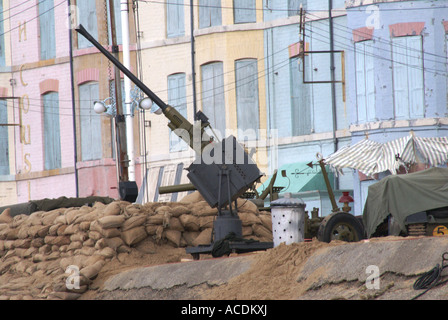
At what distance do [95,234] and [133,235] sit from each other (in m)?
0.61

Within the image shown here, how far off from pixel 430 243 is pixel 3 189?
2635cm

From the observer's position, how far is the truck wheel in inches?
583

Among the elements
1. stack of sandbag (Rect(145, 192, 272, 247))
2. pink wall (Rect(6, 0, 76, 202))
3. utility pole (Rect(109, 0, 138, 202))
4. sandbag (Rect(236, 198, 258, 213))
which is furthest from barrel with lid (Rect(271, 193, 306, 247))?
pink wall (Rect(6, 0, 76, 202))

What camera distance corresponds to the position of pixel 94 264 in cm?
1593

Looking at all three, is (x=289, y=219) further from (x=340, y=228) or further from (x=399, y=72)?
(x=399, y=72)

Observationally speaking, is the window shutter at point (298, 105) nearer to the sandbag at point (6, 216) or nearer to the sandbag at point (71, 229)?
the sandbag at point (6, 216)

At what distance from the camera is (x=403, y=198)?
17719mm

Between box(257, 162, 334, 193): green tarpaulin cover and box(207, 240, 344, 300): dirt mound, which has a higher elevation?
box(257, 162, 334, 193): green tarpaulin cover

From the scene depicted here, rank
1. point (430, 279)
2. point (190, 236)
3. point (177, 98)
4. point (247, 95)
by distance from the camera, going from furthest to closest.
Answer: point (177, 98) → point (247, 95) → point (190, 236) → point (430, 279)

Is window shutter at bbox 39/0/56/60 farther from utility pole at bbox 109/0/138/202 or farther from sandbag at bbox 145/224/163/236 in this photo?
sandbag at bbox 145/224/163/236

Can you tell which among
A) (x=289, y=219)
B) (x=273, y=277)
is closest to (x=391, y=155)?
(x=289, y=219)

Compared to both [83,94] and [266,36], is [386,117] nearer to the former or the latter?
[266,36]

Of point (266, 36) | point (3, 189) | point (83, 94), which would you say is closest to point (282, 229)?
point (266, 36)

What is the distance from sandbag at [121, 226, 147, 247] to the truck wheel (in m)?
3.17
